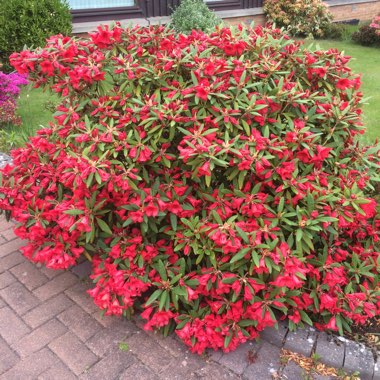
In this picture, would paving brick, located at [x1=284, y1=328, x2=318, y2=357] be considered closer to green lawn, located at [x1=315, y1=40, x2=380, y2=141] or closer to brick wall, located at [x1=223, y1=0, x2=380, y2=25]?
green lawn, located at [x1=315, y1=40, x2=380, y2=141]

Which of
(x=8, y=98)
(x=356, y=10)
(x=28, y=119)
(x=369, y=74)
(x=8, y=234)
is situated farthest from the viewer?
(x=356, y=10)

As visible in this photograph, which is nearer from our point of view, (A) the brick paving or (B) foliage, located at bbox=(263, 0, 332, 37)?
(A) the brick paving

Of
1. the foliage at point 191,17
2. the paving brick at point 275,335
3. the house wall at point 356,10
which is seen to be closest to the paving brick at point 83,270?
the paving brick at point 275,335

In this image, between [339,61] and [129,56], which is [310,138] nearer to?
[339,61]

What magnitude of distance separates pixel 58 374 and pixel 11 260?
115 cm

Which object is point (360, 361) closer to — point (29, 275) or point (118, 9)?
point (29, 275)

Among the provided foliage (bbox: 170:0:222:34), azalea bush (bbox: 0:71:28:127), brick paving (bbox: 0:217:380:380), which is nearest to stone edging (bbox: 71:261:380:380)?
brick paving (bbox: 0:217:380:380)

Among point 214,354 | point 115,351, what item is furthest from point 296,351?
point 115,351

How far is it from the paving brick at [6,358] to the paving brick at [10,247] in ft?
3.00

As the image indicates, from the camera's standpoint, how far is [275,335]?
244 cm

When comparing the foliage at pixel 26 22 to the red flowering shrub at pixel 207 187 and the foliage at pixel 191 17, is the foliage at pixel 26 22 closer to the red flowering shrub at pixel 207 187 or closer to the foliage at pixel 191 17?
the foliage at pixel 191 17

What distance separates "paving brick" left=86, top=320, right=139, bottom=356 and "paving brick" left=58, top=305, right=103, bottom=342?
0.04m

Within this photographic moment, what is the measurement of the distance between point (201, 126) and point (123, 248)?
2.76 feet

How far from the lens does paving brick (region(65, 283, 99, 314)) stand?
266cm
